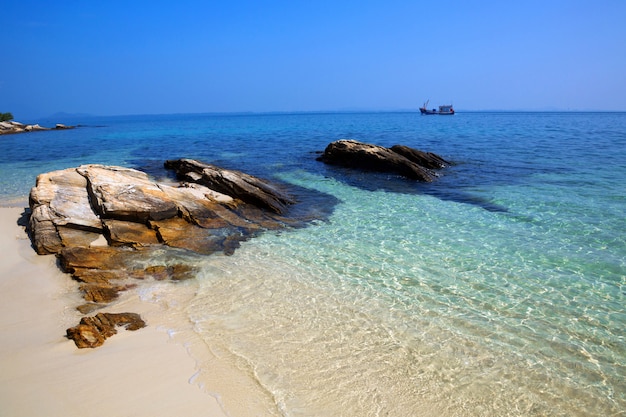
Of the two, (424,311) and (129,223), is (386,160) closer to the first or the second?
(129,223)

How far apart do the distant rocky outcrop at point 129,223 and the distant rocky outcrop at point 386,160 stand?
9.22 meters

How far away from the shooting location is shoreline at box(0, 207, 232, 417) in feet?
16.2

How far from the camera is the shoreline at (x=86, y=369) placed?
16.2 feet

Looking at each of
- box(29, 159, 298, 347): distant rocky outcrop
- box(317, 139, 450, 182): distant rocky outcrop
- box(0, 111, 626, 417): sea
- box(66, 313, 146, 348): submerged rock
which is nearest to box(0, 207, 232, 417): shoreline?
box(66, 313, 146, 348): submerged rock

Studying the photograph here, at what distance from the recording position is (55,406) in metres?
4.91

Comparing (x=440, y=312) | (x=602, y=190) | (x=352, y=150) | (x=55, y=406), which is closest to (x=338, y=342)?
(x=440, y=312)

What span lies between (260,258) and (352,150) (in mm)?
16639

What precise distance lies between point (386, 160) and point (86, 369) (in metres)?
20.4

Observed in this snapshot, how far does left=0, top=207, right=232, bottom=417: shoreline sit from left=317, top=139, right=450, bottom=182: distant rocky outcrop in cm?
1764

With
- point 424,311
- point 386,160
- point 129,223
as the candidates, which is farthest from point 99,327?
point 386,160

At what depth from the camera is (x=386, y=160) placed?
23.6 meters

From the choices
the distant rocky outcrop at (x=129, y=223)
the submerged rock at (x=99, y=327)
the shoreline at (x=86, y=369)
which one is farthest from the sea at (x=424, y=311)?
the distant rocky outcrop at (x=129, y=223)

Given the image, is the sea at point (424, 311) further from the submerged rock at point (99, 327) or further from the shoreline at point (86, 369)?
the submerged rock at point (99, 327)

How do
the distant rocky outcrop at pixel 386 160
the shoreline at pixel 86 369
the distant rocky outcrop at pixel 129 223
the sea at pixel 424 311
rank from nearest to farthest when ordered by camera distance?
the shoreline at pixel 86 369
the sea at pixel 424 311
the distant rocky outcrop at pixel 129 223
the distant rocky outcrop at pixel 386 160
